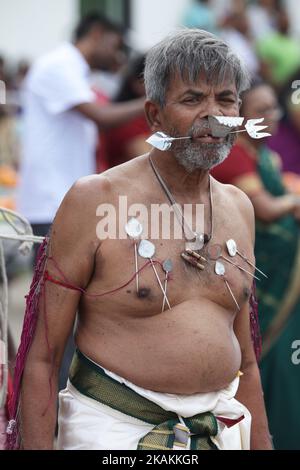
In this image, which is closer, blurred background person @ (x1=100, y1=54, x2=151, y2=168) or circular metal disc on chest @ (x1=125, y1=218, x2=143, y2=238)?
circular metal disc on chest @ (x1=125, y1=218, x2=143, y2=238)

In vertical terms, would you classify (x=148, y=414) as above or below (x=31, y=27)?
below

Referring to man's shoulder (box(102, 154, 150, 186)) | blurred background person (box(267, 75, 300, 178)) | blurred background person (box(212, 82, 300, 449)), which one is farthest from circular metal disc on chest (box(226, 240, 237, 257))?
blurred background person (box(267, 75, 300, 178))

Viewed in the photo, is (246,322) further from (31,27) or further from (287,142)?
(31,27)

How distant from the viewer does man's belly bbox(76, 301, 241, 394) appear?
2557mm

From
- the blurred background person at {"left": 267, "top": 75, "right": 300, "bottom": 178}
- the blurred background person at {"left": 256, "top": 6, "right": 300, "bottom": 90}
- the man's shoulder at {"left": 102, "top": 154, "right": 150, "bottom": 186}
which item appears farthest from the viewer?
the blurred background person at {"left": 256, "top": 6, "right": 300, "bottom": 90}

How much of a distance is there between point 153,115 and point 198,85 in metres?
0.18

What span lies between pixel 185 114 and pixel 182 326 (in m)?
0.56

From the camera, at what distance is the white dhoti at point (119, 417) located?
101 inches

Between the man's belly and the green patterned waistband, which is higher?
the man's belly

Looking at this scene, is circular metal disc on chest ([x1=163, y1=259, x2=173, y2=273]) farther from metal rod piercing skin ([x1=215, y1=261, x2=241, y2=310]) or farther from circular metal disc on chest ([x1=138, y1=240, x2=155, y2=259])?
metal rod piercing skin ([x1=215, y1=261, x2=241, y2=310])

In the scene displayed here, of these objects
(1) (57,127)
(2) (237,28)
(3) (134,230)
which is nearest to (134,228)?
(3) (134,230)

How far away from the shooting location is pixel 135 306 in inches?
101

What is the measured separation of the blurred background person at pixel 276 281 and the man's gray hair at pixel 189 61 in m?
2.37
